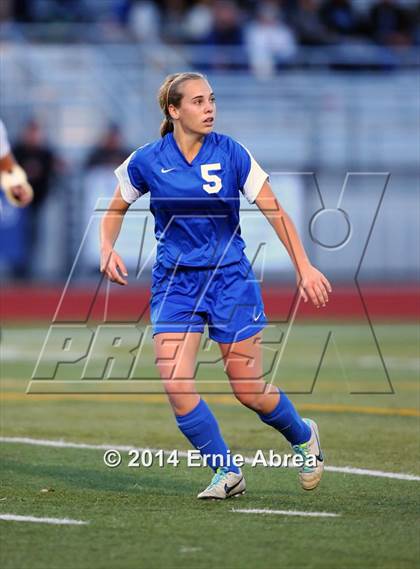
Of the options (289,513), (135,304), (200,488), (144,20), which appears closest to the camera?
(289,513)

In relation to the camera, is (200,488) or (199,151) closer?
(199,151)

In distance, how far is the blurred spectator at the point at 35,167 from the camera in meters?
17.7

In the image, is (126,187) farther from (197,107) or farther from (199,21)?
(199,21)

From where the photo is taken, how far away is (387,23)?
809 inches

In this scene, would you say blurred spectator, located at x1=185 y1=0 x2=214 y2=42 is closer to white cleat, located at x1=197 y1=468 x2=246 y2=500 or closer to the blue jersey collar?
the blue jersey collar

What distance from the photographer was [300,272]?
5879mm

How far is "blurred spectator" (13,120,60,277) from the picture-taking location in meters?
17.7

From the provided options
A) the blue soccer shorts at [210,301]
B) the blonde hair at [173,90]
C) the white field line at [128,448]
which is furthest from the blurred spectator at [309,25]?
the blue soccer shorts at [210,301]

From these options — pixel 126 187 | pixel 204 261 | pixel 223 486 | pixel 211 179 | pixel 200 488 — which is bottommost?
pixel 200 488

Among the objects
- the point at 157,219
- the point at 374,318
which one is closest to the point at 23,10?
the point at 374,318

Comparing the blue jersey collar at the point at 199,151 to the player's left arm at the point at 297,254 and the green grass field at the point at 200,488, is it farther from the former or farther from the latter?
the green grass field at the point at 200,488

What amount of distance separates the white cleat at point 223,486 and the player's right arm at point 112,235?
99cm

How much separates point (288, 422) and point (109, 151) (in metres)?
12.2

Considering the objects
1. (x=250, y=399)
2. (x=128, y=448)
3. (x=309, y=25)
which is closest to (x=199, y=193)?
(x=250, y=399)
